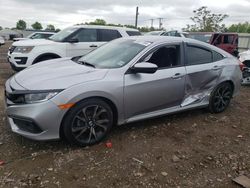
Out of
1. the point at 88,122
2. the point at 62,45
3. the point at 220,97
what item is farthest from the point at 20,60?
the point at 220,97

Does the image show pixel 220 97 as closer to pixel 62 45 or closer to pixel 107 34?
pixel 107 34

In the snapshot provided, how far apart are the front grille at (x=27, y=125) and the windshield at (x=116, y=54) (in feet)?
4.33

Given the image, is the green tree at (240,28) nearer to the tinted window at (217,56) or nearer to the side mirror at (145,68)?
the tinted window at (217,56)

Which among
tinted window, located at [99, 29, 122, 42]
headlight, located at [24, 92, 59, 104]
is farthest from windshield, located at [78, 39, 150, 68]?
tinted window, located at [99, 29, 122, 42]

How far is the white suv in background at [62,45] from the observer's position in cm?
691

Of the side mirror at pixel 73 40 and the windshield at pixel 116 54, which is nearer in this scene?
the windshield at pixel 116 54

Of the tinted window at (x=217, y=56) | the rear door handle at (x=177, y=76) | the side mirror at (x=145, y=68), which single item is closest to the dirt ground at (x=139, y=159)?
the rear door handle at (x=177, y=76)

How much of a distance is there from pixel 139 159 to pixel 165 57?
176 cm

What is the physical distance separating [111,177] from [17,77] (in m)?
2.07

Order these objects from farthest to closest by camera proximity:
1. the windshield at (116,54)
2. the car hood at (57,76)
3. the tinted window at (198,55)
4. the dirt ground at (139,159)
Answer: the tinted window at (198,55), the windshield at (116,54), the car hood at (57,76), the dirt ground at (139,159)

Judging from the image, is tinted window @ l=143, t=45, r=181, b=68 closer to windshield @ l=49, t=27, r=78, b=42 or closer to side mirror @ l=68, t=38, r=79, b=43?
side mirror @ l=68, t=38, r=79, b=43

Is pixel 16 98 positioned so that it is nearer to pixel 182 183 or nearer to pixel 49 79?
pixel 49 79

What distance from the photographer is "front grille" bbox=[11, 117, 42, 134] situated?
3.03 metres

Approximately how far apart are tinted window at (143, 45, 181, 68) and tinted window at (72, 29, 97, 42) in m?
4.29
